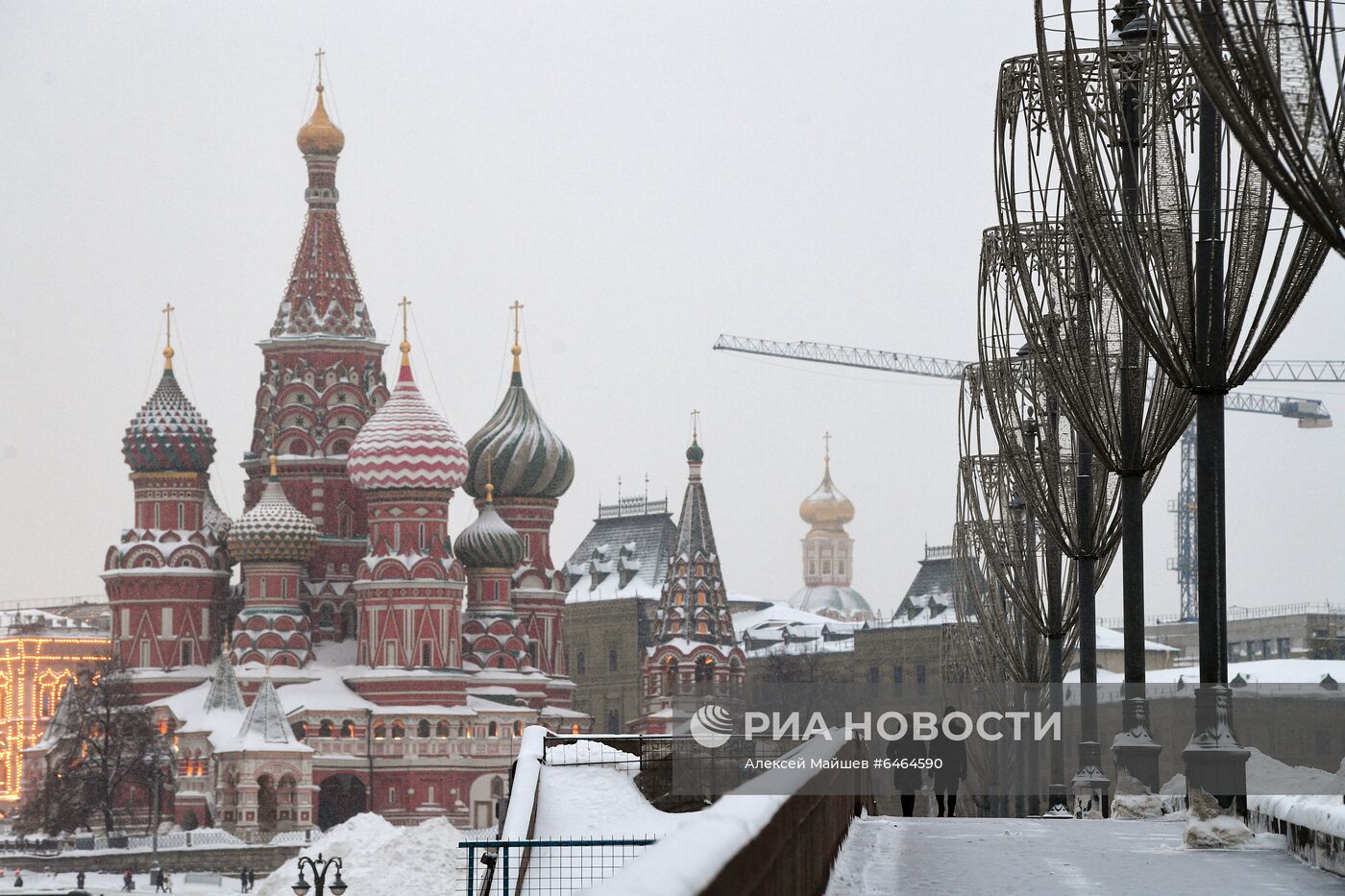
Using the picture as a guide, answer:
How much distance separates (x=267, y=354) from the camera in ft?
281

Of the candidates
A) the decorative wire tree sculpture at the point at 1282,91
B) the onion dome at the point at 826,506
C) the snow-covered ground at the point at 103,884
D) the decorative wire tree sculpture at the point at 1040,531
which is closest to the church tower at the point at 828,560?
the onion dome at the point at 826,506

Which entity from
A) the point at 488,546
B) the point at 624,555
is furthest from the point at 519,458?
the point at 624,555

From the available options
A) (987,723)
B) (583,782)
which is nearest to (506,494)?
(987,723)

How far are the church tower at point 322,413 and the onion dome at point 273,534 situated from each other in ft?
10.1

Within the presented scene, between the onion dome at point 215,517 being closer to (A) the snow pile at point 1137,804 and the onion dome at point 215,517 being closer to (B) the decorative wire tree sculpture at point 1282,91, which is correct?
(A) the snow pile at point 1137,804

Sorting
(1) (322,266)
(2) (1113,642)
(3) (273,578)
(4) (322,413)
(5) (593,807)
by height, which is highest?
(1) (322,266)

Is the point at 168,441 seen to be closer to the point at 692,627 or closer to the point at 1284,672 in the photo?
the point at 692,627

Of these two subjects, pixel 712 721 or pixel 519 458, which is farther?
pixel 519 458

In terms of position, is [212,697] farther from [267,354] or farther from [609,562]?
[609,562]

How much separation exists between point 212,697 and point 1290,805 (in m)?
67.9

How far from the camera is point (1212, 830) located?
13.3 metres

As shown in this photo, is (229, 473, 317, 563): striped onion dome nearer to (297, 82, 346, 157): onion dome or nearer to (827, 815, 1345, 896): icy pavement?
(297, 82, 346, 157): onion dome

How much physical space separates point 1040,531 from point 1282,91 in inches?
859

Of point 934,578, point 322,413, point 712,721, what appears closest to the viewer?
point 712,721
